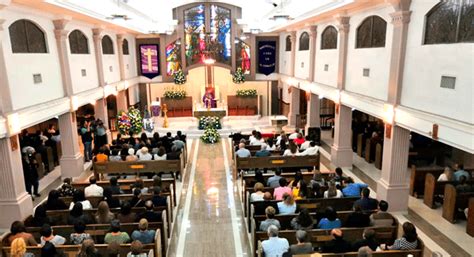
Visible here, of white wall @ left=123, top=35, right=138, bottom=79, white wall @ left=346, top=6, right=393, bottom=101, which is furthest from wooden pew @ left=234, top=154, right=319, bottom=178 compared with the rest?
white wall @ left=123, top=35, right=138, bottom=79

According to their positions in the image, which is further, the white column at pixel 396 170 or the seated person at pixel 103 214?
the white column at pixel 396 170

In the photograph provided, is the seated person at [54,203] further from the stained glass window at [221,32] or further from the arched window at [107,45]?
the stained glass window at [221,32]

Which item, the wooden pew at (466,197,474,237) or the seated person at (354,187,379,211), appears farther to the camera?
the wooden pew at (466,197,474,237)

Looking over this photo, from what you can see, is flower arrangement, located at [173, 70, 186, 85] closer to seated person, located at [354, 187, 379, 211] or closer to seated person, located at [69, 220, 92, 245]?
seated person, located at [354, 187, 379, 211]

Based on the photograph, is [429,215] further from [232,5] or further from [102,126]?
[232,5]

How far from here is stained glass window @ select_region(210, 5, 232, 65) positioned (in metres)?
23.4

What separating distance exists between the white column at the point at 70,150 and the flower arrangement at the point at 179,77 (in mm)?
10611

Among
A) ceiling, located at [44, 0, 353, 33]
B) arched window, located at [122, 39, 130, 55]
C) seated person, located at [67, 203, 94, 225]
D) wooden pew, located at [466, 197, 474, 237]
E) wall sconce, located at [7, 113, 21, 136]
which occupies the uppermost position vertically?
ceiling, located at [44, 0, 353, 33]

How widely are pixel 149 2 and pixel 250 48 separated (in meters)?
8.24

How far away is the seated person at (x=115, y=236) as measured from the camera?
264 inches

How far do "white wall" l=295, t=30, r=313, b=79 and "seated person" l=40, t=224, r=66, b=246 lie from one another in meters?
13.0

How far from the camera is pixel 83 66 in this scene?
1416 centimetres

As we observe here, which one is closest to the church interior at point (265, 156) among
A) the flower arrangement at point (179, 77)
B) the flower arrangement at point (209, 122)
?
the flower arrangement at point (209, 122)

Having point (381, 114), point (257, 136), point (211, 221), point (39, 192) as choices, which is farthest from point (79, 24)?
point (381, 114)
